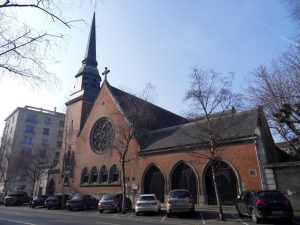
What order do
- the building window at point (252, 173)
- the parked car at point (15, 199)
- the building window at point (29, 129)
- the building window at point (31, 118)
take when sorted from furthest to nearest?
the building window at point (31, 118)
the building window at point (29, 129)
the parked car at point (15, 199)
the building window at point (252, 173)

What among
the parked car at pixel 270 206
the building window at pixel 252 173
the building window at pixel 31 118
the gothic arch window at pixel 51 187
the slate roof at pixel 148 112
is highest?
the building window at pixel 31 118

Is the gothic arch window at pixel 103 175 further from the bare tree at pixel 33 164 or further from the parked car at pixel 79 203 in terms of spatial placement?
the bare tree at pixel 33 164

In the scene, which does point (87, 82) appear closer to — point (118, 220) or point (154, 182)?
point (154, 182)

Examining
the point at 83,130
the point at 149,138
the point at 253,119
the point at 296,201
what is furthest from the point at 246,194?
the point at 83,130

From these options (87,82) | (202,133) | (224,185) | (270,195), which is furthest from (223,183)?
(87,82)

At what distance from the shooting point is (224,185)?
23.6 meters

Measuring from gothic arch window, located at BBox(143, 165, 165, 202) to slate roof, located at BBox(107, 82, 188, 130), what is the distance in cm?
490

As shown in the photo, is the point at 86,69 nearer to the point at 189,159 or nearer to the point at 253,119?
the point at 189,159

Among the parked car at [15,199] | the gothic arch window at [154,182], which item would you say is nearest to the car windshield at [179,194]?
the gothic arch window at [154,182]

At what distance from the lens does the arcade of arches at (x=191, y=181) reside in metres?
23.2

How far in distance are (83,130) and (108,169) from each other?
27.3 ft

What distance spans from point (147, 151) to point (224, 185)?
8770 mm

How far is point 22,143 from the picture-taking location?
68562 millimetres

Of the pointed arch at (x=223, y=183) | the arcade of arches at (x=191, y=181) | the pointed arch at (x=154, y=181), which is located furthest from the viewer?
the pointed arch at (x=154, y=181)
